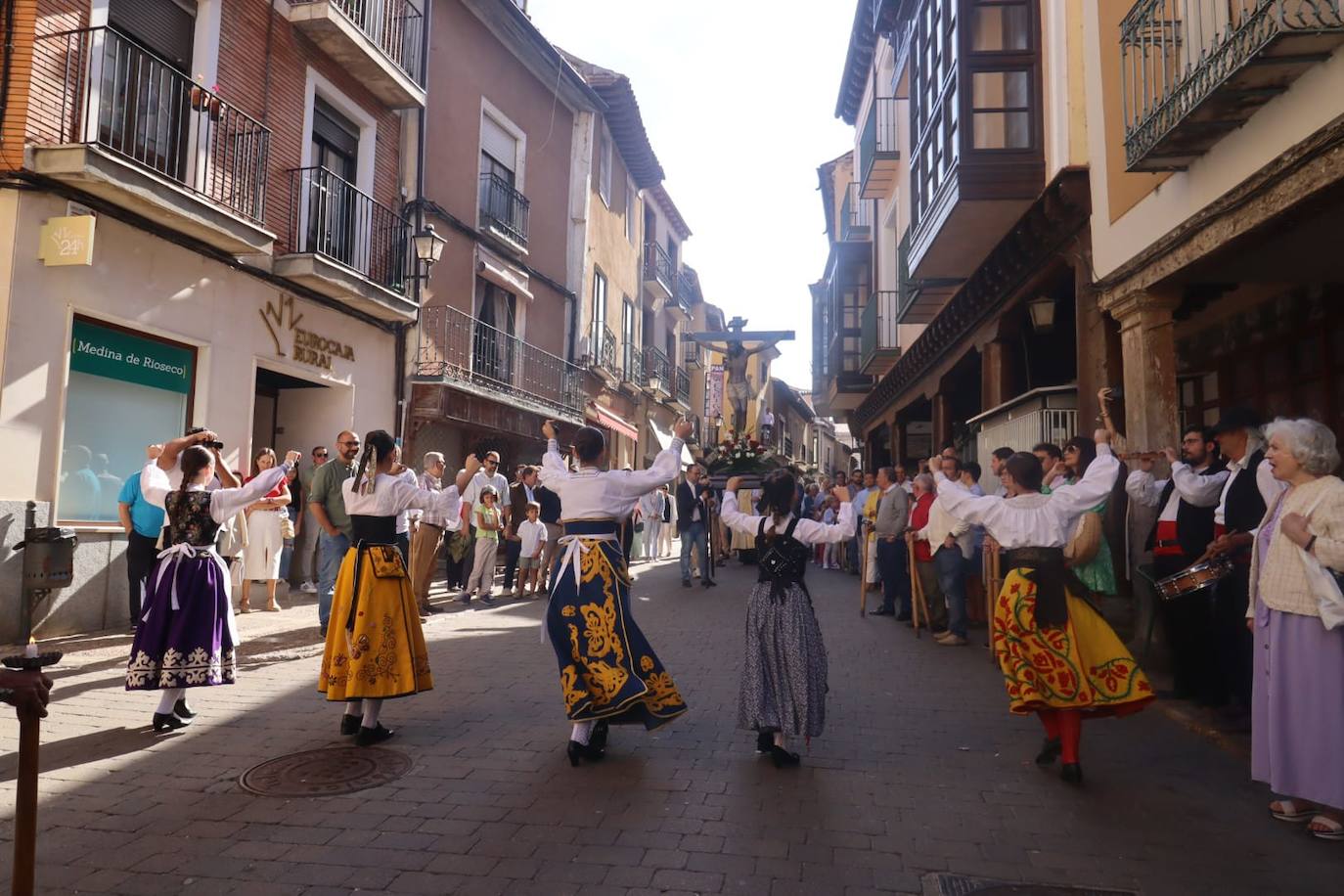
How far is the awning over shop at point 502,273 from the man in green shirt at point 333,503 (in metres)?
9.26

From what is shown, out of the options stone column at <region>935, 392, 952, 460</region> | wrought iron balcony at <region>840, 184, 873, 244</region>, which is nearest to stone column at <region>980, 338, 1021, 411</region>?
stone column at <region>935, 392, 952, 460</region>

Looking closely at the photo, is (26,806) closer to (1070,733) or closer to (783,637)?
(783,637)

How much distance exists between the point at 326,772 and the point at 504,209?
15277mm

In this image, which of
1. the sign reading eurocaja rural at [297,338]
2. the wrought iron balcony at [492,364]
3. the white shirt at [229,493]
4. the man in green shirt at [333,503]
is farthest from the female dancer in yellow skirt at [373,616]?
the wrought iron balcony at [492,364]

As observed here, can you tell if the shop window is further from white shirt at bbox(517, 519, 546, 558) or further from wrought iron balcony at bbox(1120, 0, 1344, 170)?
wrought iron balcony at bbox(1120, 0, 1344, 170)

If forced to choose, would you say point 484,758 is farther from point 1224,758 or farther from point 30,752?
point 1224,758

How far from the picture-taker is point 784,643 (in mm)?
5172

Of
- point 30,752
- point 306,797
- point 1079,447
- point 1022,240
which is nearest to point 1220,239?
point 1079,447

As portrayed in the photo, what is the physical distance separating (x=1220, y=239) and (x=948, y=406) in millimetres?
9923

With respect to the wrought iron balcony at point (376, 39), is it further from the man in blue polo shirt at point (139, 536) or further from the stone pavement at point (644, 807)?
the stone pavement at point (644, 807)

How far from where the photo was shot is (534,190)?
65.9ft

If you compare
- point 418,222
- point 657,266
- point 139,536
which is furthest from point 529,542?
point 657,266

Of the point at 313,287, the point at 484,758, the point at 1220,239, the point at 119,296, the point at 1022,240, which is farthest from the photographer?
the point at 313,287

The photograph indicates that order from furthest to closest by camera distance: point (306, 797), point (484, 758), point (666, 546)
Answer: point (666, 546) → point (484, 758) → point (306, 797)
